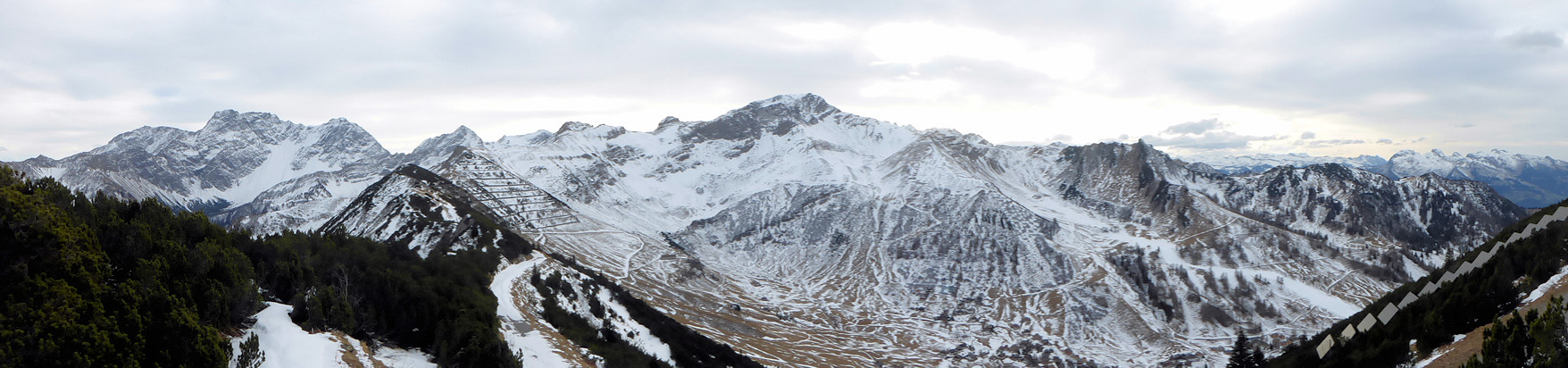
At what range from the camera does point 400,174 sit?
4104 inches

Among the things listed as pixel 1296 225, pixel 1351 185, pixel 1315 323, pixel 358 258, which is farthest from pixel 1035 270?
pixel 358 258

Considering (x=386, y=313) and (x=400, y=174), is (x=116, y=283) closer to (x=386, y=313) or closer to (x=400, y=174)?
(x=386, y=313)

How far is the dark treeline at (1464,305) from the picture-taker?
25.0 meters

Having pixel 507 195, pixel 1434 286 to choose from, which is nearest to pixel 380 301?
pixel 1434 286

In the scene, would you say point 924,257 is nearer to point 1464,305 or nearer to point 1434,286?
point 1434,286

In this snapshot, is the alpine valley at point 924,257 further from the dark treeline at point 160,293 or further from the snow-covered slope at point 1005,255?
the dark treeline at point 160,293

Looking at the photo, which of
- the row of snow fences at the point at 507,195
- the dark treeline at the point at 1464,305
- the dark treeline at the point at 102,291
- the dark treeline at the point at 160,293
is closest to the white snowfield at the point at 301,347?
the dark treeline at the point at 160,293

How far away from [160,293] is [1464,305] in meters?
46.7

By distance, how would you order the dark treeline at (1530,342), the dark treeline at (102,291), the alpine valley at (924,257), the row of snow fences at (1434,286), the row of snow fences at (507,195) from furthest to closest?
the row of snow fences at (507,195)
the alpine valley at (924,257)
the row of snow fences at (1434,286)
the dark treeline at (102,291)
the dark treeline at (1530,342)

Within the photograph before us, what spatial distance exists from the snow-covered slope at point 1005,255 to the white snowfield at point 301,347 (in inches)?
2266

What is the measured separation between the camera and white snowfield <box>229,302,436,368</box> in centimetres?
2208

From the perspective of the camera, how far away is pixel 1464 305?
26.1 metres

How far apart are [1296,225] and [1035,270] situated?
85571 millimetres

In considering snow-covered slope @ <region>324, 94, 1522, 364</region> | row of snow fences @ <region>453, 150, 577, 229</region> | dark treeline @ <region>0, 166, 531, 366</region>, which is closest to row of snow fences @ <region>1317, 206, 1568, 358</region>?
dark treeline @ <region>0, 166, 531, 366</region>
